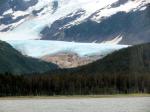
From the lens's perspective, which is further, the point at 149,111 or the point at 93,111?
the point at 93,111

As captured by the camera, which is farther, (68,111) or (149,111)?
(68,111)

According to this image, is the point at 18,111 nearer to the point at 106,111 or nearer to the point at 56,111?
the point at 56,111

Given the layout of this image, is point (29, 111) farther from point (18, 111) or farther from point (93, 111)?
point (93, 111)

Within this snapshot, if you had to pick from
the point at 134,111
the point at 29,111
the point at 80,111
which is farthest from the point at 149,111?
the point at 29,111

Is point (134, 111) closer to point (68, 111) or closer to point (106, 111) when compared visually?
point (106, 111)

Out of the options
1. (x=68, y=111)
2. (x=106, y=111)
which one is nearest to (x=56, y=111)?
(x=68, y=111)

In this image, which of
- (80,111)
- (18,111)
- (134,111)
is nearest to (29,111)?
(18,111)

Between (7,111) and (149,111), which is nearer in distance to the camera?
(149,111)
